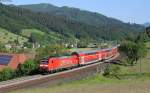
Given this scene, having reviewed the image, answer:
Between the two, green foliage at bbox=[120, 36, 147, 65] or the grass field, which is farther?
green foliage at bbox=[120, 36, 147, 65]

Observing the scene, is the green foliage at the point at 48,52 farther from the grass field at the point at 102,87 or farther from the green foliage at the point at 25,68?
the grass field at the point at 102,87

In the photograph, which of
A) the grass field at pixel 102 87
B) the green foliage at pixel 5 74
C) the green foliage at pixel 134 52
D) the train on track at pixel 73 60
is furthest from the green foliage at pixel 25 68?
the green foliage at pixel 134 52

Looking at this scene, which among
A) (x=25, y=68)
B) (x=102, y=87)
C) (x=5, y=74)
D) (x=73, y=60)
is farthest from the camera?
(x=73, y=60)

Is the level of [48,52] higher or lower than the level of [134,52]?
higher

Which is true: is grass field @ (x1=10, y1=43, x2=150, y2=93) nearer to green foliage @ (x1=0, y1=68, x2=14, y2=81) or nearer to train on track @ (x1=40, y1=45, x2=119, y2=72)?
green foliage @ (x1=0, y1=68, x2=14, y2=81)

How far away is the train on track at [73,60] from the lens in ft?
282

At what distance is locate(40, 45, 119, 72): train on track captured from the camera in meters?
85.9

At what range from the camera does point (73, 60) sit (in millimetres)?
103625

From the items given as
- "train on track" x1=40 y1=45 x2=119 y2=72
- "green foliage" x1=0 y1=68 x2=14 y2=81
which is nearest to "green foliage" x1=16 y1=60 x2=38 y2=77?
"train on track" x1=40 y1=45 x2=119 y2=72

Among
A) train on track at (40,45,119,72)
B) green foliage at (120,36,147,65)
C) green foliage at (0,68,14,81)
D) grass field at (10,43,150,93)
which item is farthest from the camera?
green foliage at (120,36,147,65)

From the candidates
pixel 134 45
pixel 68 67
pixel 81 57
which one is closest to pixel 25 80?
pixel 68 67

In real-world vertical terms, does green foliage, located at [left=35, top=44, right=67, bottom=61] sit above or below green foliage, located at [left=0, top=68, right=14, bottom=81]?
above

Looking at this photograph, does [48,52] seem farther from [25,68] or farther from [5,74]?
[5,74]

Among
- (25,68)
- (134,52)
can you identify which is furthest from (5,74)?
(134,52)
